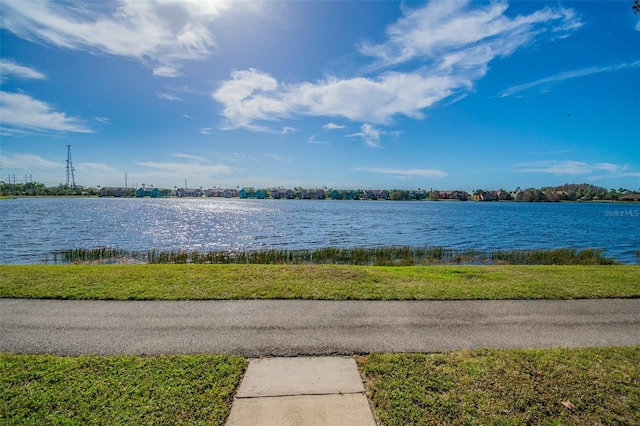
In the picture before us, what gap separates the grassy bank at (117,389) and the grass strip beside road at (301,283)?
10.1 feet

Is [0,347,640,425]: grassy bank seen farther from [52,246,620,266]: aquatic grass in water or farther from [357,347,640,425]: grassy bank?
[52,246,620,266]: aquatic grass in water

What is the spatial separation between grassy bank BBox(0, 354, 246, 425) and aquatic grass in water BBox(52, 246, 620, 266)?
37.2 feet

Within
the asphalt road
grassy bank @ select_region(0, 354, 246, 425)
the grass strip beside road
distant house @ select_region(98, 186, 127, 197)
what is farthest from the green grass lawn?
distant house @ select_region(98, 186, 127, 197)

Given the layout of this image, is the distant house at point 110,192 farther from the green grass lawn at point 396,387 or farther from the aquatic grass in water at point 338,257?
the green grass lawn at point 396,387

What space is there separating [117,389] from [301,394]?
2406 millimetres

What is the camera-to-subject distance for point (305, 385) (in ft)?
14.8

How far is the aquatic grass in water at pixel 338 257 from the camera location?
1698 centimetres

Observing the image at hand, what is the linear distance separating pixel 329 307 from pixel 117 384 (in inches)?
170

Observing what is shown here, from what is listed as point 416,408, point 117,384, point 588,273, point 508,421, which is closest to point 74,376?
point 117,384

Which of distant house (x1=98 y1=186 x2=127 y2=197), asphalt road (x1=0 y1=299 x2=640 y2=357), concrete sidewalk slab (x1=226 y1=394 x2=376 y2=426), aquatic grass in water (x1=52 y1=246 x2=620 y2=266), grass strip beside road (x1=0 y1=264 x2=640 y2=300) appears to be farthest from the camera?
distant house (x1=98 y1=186 x2=127 y2=197)

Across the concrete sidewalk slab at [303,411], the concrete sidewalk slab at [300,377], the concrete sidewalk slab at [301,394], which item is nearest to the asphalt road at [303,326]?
the concrete sidewalk slab at [300,377]

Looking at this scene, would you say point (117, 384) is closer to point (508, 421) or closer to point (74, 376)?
point (74, 376)

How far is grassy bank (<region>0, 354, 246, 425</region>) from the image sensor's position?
3803 mm

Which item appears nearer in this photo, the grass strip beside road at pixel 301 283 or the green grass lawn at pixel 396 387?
the green grass lawn at pixel 396 387
